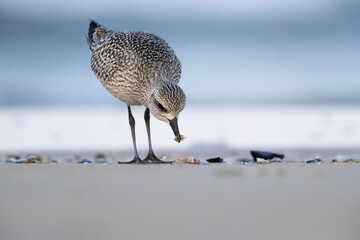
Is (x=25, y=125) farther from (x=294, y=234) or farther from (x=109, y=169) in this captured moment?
(x=294, y=234)

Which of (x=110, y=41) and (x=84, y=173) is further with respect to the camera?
(x=110, y=41)

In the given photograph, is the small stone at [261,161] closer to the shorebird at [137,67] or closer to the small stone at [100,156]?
the shorebird at [137,67]

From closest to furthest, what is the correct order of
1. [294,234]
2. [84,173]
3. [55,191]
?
[294,234]
[55,191]
[84,173]

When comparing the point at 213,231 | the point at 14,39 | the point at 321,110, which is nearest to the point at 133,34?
the point at 213,231

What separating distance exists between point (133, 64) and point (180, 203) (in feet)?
9.26

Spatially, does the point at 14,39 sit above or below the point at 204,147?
above

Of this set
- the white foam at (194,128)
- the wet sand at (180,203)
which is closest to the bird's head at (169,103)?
the wet sand at (180,203)

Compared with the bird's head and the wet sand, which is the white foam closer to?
the bird's head

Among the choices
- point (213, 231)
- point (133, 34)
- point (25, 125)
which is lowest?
point (213, 231)

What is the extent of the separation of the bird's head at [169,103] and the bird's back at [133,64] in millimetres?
320

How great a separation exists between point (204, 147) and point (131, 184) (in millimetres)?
5192

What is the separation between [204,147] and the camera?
1004 centimetres

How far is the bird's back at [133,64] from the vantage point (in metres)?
6.57

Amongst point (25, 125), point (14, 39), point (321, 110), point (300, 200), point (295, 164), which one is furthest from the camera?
point (14, 39)
